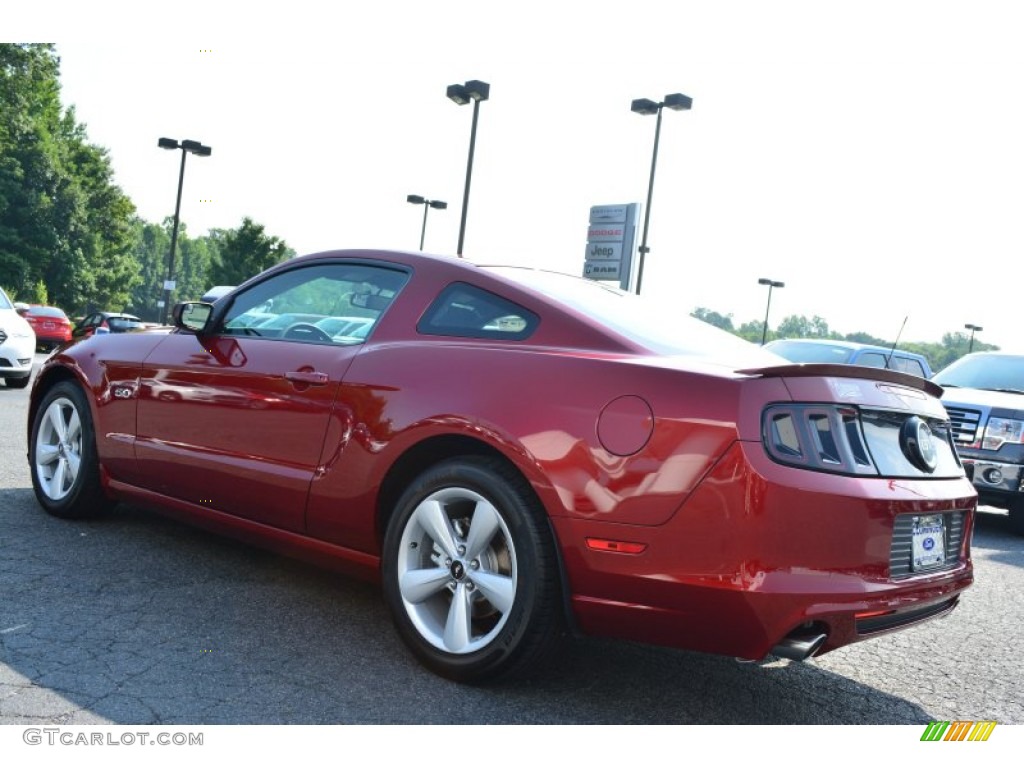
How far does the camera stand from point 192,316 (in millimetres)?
4723

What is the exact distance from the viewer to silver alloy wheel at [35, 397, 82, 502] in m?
5.19

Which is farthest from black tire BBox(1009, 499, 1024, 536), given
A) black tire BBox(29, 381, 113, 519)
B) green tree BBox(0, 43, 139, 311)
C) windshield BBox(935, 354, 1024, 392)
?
green tree BBox(0, 43, 139, 311)

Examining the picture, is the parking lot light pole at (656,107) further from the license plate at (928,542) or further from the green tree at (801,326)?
the green tree at (801,326)

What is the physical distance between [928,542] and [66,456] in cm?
419

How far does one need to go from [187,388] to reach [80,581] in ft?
3.05

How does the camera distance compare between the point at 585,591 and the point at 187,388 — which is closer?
the point at 585,591

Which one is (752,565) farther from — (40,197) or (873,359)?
(40,197)

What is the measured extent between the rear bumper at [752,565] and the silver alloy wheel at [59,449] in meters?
3.20

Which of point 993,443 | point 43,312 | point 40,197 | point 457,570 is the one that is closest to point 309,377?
point 457,570

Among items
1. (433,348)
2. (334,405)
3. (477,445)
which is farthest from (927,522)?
(334,405)

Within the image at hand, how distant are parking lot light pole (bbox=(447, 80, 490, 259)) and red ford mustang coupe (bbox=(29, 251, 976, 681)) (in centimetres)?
1676

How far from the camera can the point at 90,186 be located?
2756 inches

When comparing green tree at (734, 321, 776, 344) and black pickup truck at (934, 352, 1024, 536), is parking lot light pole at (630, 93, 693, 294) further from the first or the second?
green tree at (734, 321, 776, 344)
